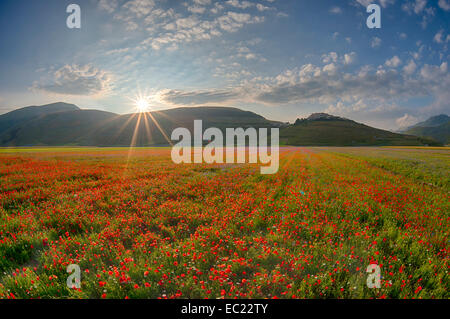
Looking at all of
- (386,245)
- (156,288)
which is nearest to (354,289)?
(386,245)

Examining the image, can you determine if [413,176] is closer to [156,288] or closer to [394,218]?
[394,218]

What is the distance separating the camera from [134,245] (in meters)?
4.88

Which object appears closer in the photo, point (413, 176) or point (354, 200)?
point (354, 200)

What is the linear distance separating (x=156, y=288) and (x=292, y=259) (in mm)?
2787


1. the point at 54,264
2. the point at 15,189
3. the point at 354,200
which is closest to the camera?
the point at 54,264

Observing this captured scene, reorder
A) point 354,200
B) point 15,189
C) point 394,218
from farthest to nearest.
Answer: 1. point 15,189
2. point 354,200
3. point 394,218

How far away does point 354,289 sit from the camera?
3342 millimetres

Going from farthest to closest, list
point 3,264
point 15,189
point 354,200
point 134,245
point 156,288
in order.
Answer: point 15,189
point 354,200
point 134,245
point 3,264
point 156,288

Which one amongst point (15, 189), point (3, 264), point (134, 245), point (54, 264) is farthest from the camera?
point (15, 189)

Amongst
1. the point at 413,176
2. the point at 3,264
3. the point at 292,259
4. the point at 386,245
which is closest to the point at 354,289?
the point at 292,259
